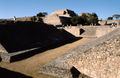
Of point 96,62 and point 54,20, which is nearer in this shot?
point 96,62

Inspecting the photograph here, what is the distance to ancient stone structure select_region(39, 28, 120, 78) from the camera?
287 inches

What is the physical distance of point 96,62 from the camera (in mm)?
7848

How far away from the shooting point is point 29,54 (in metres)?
15.5

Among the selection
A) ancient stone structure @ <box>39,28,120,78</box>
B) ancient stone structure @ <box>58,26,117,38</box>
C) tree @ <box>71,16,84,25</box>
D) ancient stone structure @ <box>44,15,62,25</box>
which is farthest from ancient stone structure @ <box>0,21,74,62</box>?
tree @ <box>71,16,84,25</box>

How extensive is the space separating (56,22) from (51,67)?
126ft

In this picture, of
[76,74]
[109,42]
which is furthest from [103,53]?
[76,74]

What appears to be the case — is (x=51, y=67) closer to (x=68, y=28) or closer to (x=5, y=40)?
(x=5, y=40)

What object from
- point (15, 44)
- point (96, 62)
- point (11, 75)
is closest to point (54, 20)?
point (15, 44)

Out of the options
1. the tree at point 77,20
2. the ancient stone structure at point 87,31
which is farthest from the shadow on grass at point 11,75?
the tree at point 77,20

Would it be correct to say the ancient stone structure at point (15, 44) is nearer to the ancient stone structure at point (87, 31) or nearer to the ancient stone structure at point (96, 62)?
the ancient stone structure at point (96, 62)

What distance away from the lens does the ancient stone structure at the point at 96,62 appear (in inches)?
287

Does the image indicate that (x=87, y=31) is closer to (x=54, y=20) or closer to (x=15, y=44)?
(x=54, y=20)

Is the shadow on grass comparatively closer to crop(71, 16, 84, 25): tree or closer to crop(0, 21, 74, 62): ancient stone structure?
crop(0, 21, 74, 62): ancient stone structure

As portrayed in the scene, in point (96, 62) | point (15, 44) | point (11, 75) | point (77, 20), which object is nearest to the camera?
point (96, 62)
